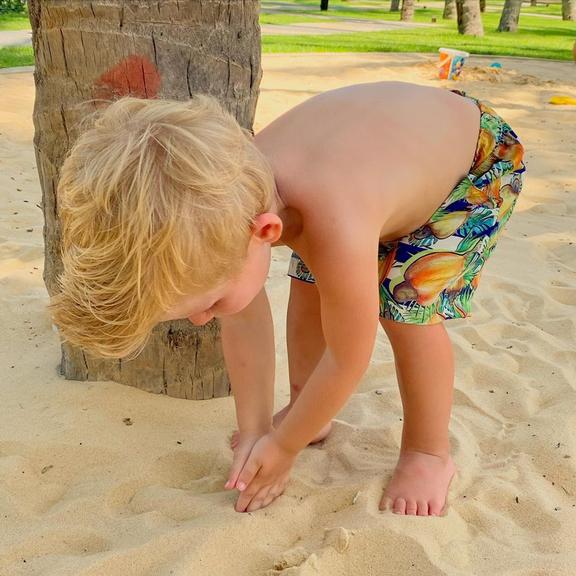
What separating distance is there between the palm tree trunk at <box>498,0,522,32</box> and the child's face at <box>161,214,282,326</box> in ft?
59.5

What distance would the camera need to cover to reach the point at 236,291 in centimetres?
154

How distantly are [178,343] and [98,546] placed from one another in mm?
744

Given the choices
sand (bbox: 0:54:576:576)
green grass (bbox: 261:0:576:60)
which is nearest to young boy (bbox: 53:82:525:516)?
sand (bbox: 0:54:576:576)

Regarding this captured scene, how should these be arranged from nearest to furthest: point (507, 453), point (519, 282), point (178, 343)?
point (507, 453) < point (178, 343) < point (519, 282)

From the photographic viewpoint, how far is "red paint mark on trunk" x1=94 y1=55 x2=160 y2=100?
204cm

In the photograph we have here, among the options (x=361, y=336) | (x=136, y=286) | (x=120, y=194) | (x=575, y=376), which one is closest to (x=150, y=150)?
(x=120, y=194)

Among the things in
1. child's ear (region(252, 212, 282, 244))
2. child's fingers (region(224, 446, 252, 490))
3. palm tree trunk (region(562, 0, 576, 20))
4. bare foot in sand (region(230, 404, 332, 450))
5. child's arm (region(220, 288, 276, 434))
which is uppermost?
child's ear (region(252, 212, 282, 244))

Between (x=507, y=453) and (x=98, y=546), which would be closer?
(x=98, y=546)

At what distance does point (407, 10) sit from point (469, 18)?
594cm

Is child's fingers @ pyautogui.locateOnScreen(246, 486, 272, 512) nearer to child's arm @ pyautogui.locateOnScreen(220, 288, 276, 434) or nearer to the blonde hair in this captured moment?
child's arm @ pyautogui.locateOnScreen(220, 288, 276, 434)

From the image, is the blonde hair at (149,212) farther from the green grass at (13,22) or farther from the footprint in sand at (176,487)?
the green grass at (13,22)

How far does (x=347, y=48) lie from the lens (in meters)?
12.0

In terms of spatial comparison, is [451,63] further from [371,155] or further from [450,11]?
[450,11]

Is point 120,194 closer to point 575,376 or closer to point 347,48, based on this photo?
point 575,376
